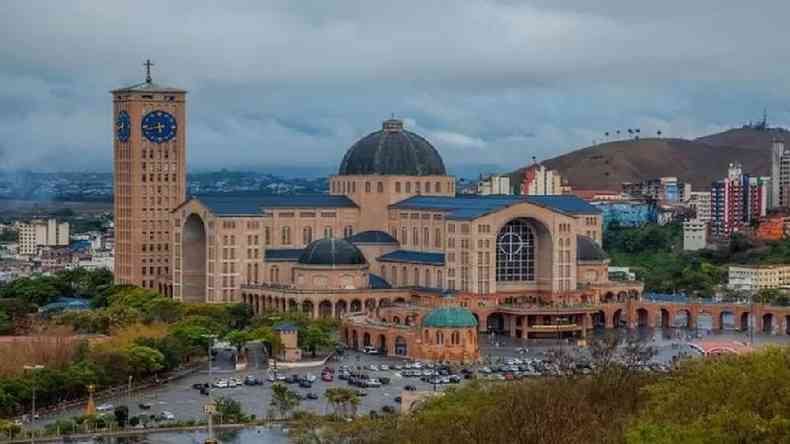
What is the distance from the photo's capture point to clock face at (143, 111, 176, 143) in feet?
364

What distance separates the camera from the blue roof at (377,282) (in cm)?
10130

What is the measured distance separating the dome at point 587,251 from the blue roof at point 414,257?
8642 mm

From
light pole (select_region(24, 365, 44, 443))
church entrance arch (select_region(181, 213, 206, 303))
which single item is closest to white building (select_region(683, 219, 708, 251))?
church entrance arch (select_region(181, 213, 206, 303))

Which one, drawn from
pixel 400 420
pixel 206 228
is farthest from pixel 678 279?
pixel 400 420

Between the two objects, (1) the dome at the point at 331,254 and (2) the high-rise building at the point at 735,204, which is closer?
(1) the dome at the point at 331,254

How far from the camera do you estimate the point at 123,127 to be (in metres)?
112

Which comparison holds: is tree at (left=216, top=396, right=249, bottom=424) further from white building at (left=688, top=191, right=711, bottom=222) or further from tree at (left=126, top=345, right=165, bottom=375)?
white building at (left=688, top=191, right=711, bottom=222)

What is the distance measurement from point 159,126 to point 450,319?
107ft

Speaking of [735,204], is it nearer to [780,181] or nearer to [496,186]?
[780,181]

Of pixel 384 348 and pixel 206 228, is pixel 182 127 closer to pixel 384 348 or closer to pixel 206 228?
pixel 206 228

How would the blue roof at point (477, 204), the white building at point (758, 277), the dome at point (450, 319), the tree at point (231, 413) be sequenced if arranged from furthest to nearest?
the white building at point (758, 277), the blue roof at point (477, 204), the dome at point (450, 319), the tree at point (231, 413)

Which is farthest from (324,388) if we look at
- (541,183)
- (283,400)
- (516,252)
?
(541,183)

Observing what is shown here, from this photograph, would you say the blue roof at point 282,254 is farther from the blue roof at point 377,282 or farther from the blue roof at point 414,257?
the blue roof at point 414,257

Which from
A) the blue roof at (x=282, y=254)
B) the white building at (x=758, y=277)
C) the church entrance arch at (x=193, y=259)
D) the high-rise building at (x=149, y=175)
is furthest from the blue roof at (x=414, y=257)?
→ the white building at (x=758, y=277)
